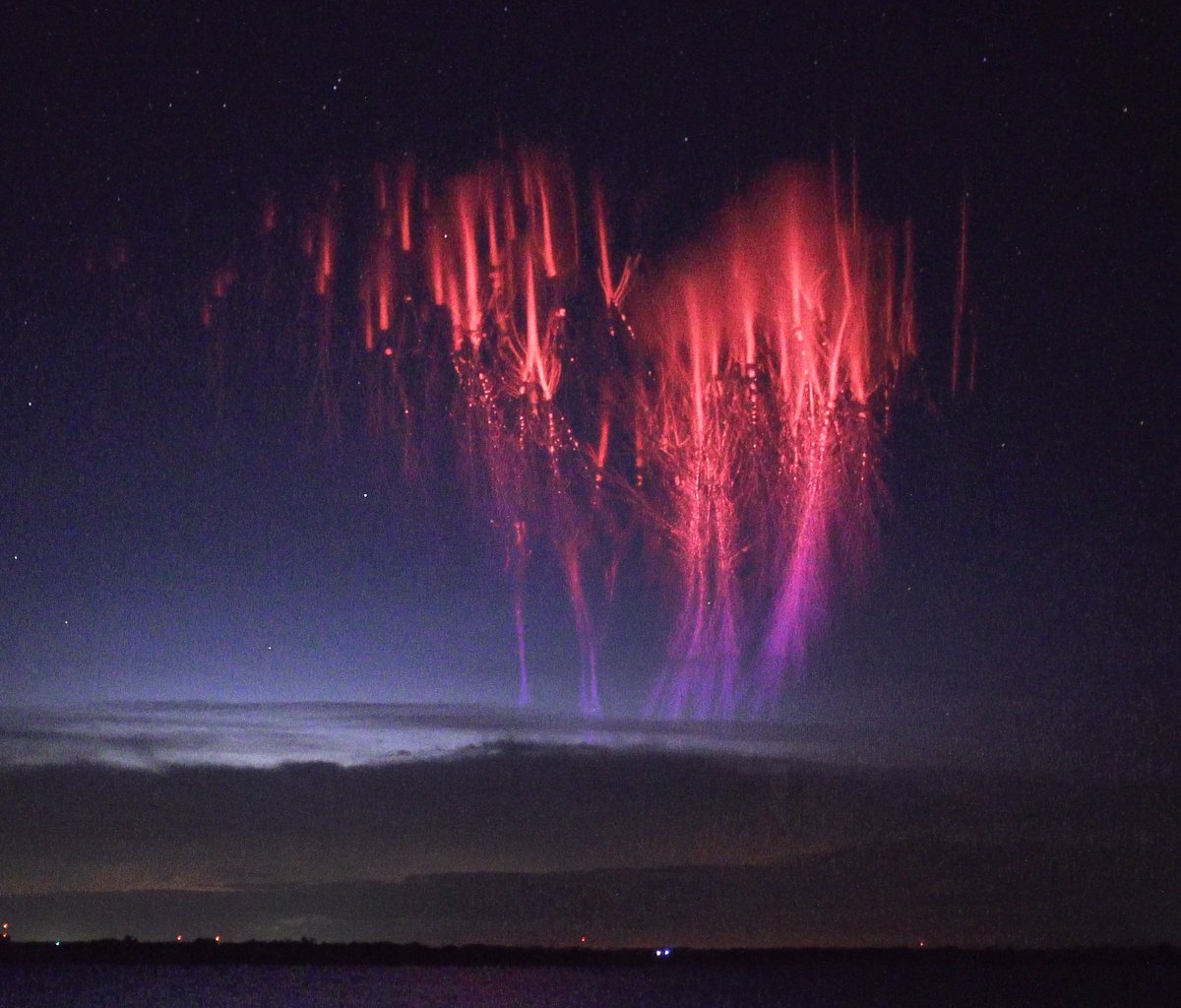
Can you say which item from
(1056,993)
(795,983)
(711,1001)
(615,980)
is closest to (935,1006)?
(711,1001)

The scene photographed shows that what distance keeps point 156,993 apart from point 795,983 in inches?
2293

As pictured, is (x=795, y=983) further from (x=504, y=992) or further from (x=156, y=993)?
(x=156, y=993)

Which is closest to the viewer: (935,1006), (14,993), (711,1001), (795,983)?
(935,1006)

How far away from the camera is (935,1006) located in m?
96.9

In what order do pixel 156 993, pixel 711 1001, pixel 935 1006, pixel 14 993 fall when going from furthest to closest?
pixel 156 993 < pixel 14 993 < pixel 711 1001 < pixel 935 1006

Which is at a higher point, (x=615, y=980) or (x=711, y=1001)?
(x=711, y=1001)

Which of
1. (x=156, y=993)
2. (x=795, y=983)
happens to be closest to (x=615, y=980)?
(x=795, y=983)

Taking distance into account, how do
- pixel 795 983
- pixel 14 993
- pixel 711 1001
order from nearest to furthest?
pixel 711 1001
pixel 14 993
pixel 795 983

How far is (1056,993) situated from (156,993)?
69.8 m

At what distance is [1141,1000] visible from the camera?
4016 inches

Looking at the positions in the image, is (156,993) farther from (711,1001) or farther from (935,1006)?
(935,1006)

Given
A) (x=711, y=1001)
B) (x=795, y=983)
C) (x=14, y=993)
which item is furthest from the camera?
(x=795, y=983)

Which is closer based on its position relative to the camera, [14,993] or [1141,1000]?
[1141,1000]

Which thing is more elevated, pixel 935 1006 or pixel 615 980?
pixel 935 1006
